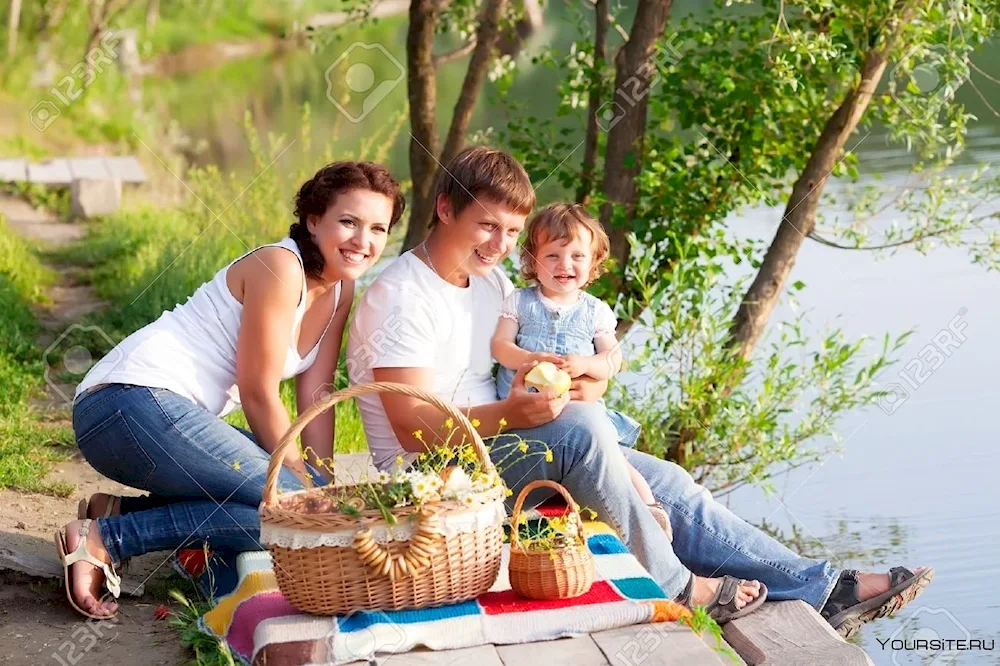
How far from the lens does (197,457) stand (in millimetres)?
3025

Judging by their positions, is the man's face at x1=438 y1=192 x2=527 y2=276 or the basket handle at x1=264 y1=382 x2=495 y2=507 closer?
the basket handle at x1=264 y1=382 x2=495 y2=507

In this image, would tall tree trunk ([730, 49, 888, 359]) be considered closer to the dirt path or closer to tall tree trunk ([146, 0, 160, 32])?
the dirt path

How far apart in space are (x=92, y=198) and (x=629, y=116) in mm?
4866

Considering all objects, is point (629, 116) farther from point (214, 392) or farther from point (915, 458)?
point (214, 392)

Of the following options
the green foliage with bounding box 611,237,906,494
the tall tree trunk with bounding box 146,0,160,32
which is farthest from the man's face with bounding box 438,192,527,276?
the tall tree trunk with bounding box 146,0,160,32

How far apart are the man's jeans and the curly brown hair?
0.63 metres

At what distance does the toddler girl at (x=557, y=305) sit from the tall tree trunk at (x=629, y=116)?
1513mm

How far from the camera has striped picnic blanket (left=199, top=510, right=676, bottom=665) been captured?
2562 millimetres

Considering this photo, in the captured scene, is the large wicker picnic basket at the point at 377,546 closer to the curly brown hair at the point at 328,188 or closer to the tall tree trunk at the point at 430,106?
the curly brown hair at the point at 328,188

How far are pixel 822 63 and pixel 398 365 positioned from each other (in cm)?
234

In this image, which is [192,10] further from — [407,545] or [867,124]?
[407,545]

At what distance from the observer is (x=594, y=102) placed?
5.21 meters

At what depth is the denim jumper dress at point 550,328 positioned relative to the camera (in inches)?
130

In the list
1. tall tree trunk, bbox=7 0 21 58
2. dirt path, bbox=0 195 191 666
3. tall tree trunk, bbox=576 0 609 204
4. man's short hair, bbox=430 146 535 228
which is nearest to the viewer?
dirt path, bbox=0 195 191 666
